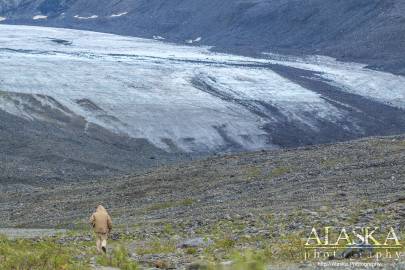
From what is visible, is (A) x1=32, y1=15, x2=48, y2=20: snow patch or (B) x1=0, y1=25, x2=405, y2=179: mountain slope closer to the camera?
(B) x1=0, y1=25, x2=405, y2=179: mountain slope

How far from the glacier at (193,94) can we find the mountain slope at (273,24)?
7.74 m

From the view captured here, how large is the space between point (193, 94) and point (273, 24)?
166 feet

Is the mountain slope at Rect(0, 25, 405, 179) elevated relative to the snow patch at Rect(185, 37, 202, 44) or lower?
lower

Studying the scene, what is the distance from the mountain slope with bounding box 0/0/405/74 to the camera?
86938 mm

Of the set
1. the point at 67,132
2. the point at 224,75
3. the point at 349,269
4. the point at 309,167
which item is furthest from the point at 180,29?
the point at 349,269

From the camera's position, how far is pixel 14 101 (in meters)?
48.9

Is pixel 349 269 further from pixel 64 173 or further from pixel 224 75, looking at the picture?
pixel 224 75

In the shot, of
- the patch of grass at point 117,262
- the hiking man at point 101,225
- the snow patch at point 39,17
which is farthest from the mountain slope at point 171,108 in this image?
the snow patch at point 39,17

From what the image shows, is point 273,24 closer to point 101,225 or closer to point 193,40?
point 193,40

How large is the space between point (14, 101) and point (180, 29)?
70.6 meters

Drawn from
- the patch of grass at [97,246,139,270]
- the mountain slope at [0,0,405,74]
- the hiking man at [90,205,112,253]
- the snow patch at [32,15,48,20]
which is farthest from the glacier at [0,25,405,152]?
the snow patch at [32,15,48,20]

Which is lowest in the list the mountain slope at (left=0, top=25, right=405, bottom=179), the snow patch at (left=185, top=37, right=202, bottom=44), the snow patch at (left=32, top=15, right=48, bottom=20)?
the mountain slope at (left=0, top=25, right=405, bottom=179)

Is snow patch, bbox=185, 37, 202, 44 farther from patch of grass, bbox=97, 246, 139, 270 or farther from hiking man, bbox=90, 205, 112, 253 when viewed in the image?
patch of grass, bbox=97, 246, 139, 270

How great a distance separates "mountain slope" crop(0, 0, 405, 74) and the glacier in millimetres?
7745
